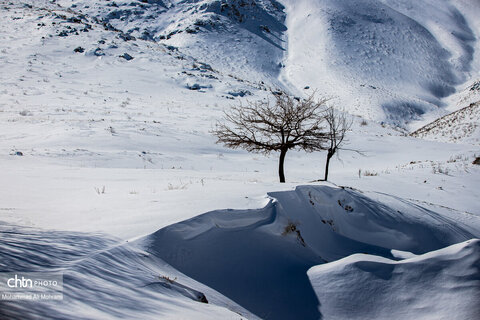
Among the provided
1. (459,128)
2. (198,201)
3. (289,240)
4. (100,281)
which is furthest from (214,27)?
(100,281)

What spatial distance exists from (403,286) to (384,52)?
5271 cm

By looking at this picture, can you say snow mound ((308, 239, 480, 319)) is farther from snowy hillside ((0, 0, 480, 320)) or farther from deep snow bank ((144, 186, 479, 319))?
deep snow bank ((144, 186, 479, 319))

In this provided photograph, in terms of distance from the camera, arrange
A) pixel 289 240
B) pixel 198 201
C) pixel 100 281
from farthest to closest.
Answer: pixel 198 201 < pixel 289 240 < pixel 100 281

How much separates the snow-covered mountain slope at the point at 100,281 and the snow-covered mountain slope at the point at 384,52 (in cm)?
3285

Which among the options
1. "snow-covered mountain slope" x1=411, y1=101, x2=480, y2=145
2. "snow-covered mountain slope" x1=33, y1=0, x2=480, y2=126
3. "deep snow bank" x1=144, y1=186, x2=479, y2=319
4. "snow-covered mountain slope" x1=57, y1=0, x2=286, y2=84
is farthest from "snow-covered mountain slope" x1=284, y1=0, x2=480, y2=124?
"deep snow bank" x1=144, y1=186, x2=479, y2=319

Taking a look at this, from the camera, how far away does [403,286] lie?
110 inches

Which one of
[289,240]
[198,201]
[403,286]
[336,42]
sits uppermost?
[336,42]

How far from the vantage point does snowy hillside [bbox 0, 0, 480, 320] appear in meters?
2.25

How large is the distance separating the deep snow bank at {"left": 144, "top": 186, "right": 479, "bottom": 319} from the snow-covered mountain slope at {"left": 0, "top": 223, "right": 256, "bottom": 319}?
0.28 metres

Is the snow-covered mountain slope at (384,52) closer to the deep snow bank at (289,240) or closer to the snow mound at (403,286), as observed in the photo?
the deep snow bank at (289,240)

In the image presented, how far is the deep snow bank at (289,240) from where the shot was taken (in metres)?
2.78

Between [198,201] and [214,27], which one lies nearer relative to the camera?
[198,201]

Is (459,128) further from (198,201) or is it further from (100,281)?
(100,281)

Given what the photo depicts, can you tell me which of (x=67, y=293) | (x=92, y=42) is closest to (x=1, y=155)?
(x=67, y=293)
